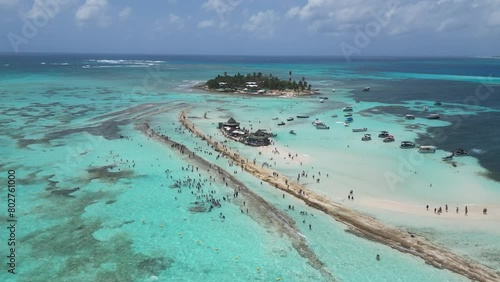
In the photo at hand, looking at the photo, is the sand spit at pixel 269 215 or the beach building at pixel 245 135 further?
the beach building at pixel 245 135

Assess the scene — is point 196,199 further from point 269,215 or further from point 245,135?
point 245,135

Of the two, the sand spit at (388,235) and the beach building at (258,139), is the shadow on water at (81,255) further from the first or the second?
the beach building at (258,139)

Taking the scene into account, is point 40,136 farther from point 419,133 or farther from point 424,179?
point 419,133

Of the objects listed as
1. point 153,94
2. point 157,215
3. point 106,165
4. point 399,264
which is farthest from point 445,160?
point 153,94

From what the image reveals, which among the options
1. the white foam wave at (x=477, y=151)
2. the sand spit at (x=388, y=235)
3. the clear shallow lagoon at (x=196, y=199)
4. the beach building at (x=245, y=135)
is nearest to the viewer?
the sand spit at (x=388, y=235)

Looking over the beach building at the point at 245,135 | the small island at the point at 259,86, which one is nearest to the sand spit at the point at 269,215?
the beach building at the point at 245,135

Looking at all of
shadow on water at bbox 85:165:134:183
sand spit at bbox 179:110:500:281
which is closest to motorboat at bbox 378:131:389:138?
sand spit at bbox 179:110:500:281

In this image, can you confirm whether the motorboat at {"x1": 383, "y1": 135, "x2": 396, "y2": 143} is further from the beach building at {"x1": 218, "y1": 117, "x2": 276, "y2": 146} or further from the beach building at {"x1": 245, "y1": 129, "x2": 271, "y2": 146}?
the beach building at {"x1": 245, "y1": 129, "x2": 271, "y2": 146}
